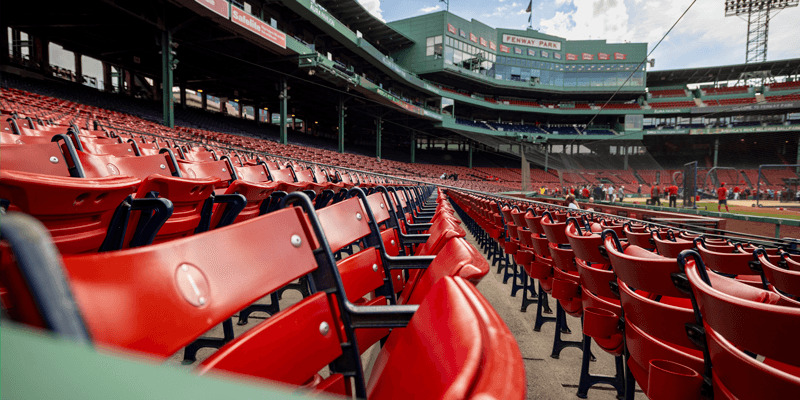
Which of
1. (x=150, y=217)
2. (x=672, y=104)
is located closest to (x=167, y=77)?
(x=150, y=217)

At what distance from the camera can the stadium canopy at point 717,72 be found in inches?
1292

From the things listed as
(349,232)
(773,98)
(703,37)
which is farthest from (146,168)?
(703,37)

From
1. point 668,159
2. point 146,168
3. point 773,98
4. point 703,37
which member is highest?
point 703,37

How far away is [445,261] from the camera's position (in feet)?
3.28

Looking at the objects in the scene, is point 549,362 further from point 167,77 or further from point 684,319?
point 167,77

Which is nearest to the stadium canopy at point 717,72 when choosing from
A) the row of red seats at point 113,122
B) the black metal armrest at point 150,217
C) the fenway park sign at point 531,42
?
the fenway park sign at point 531,42

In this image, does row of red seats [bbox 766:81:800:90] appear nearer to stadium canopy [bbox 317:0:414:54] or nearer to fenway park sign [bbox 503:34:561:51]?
fenway park sign [bbox 503:34:561:51]

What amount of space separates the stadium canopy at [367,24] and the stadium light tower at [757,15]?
31.9 meters

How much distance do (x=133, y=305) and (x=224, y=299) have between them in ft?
0.49

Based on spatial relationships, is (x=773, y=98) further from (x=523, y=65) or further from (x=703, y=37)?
(x=523, y=65)

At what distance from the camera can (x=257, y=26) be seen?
12195mm

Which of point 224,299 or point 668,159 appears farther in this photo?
point 668,159

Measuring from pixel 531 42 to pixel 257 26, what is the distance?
34.2m

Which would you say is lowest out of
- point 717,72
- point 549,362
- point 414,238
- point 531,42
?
point 549,362
